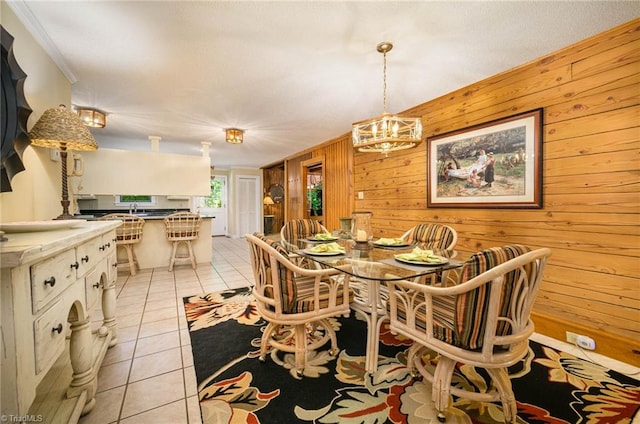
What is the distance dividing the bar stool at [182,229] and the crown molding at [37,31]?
2.32m

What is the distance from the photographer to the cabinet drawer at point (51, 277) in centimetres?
84

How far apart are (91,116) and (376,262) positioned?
13.2 feet

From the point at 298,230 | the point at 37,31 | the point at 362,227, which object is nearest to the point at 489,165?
the point at 362,227

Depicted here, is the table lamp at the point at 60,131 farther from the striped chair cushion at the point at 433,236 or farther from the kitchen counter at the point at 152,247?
the striped chair cushion at the point at 433,236

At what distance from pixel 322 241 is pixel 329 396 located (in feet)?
4.01

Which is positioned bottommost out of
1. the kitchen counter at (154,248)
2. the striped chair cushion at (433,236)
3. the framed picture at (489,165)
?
the kitchen counter at (154,248)

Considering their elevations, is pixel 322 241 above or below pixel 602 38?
below

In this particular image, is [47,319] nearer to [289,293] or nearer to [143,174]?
[289,293]

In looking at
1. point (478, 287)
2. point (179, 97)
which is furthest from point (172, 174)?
point (478, 287)

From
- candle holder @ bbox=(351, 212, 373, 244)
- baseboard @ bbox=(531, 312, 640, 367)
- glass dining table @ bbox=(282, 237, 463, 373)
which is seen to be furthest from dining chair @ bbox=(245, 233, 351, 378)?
baseboard @ bbox=(531, 312, 640, 367)

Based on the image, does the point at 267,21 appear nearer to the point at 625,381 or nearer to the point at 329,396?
the point at 329,396

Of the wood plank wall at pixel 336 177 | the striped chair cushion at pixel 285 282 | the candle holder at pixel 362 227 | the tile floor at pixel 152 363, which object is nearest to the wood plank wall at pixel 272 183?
the wood plank wall at pixel 336 177

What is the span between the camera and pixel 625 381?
161 centimetres

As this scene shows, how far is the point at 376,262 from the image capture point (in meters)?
1.68
